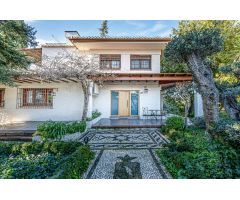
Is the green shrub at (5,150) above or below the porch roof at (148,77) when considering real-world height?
below

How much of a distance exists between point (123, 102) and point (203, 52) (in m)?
7.98

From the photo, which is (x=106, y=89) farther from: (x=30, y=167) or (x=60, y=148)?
(x=30, y=167)

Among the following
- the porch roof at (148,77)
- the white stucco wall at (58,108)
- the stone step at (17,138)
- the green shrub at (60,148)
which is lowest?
the stone step at (17,138)

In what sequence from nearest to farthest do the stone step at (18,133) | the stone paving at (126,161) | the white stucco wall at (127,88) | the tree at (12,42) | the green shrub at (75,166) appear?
the green shrub at (75,166) → the stone paving at (126,161) → the tree at (12,42) → the stone step at (18,133) → the white stucco wall at (127,88)

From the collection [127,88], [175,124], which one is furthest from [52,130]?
[127,88]

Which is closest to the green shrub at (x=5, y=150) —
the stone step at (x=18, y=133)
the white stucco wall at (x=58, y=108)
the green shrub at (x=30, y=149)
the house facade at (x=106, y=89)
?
the green shrub at (x=30, y=149)

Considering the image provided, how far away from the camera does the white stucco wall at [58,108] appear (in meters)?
A: 12.1

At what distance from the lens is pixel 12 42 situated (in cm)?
794

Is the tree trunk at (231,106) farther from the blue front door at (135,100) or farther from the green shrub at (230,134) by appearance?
the blue front door at (135,100)

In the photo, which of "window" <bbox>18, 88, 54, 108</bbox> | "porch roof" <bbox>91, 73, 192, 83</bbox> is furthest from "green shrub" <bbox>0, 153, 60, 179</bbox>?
"window" <bbox>18, 88, 54, 108</bbox>
